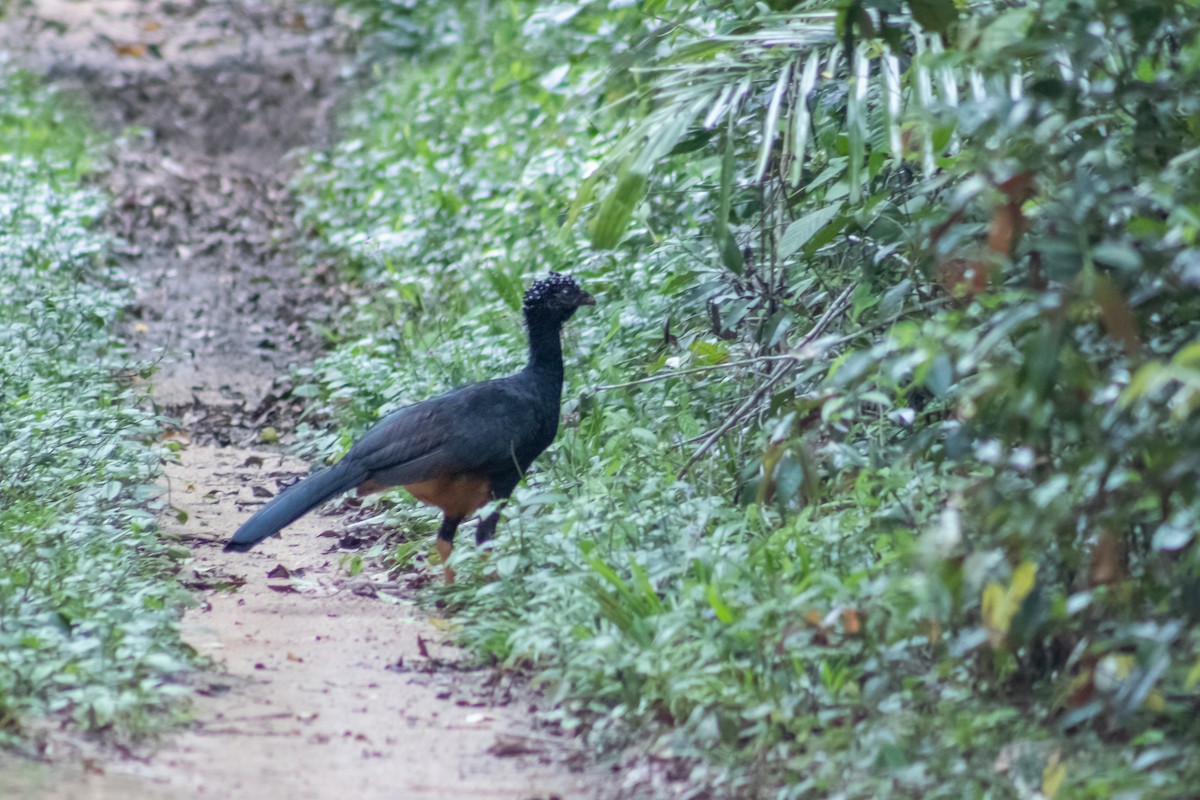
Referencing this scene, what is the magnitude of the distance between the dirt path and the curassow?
33 cm

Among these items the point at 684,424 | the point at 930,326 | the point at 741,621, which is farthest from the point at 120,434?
the point at 930,326

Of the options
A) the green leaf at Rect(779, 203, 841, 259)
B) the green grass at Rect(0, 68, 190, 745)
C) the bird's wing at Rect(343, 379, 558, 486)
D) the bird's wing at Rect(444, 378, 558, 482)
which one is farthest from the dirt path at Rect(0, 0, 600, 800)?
the green leaf at Rect(779, 203, 841, 259)

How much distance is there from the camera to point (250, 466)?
6828 mm

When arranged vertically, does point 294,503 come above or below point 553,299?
below

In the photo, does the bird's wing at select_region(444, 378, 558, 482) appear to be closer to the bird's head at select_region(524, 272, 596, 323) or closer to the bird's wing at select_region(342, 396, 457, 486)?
the bird's wing at select_region(342, 396, 457, 486)

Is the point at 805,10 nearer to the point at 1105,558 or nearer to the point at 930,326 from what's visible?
the point at 930,326

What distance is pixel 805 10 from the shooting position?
16.0ft

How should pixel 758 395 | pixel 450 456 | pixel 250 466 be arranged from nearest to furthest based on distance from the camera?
1. pixel 758 395
2. pixel 450 456
3. pixel 250 466

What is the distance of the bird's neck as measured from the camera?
5.75 meters

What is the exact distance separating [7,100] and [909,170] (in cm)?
997

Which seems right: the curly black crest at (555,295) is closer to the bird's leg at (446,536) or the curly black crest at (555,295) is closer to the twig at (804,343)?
the twig at (804,343)

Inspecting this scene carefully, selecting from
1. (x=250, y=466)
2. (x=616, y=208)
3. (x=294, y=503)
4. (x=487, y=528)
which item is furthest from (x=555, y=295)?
(x=250, y=466)

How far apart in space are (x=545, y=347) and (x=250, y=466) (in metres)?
1.82

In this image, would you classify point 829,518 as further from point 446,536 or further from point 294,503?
point 294,503
